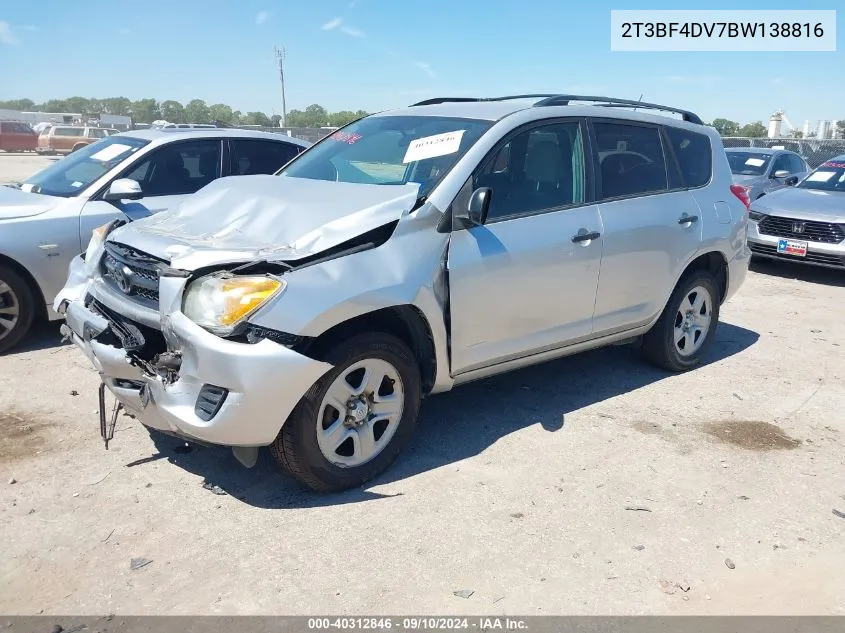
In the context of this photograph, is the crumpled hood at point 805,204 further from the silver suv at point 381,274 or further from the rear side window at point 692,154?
the silver suv at point 381,274

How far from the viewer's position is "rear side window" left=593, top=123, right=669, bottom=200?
183 inches

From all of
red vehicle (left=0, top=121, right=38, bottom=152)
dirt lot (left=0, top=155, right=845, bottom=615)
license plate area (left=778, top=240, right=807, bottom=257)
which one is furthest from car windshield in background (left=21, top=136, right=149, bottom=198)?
red vehicle (left=0, top=121, right=38, bottom=152)

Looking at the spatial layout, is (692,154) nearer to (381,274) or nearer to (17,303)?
(381,274)

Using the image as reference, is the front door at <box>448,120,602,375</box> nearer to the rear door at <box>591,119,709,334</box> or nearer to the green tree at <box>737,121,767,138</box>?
the rear door at <box>591,119,709,334</box>

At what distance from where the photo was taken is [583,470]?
3.93 m

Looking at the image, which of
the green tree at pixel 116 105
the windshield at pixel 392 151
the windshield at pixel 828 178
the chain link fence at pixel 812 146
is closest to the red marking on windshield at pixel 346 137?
the windshield at pixel 392 151

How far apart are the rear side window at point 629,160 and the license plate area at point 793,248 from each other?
4.98m

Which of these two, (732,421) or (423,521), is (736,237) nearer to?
(732,421)

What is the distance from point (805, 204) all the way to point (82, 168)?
28.2 ft

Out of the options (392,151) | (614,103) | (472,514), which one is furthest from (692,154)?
(472,514)

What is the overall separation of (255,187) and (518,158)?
1517 mm

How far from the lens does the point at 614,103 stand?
16.6 feet

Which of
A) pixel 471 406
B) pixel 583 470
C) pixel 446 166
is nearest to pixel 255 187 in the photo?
pixel 446 166

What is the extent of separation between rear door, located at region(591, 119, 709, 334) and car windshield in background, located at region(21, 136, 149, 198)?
3.86m
